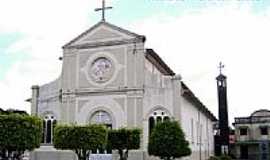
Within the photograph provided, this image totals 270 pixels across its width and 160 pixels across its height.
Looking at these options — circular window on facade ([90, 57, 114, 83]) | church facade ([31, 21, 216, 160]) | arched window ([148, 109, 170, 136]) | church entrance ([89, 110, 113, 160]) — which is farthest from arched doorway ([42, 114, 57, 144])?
arched window ([148, 109, 170, 136])

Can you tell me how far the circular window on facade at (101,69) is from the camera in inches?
1394

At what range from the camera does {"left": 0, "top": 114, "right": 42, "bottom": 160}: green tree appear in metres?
24.0

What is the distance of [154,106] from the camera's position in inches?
1337

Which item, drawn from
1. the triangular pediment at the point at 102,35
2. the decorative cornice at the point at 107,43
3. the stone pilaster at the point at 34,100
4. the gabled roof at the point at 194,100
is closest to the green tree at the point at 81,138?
the decorative cornice at the point at 107,43

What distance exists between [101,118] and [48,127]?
4.67 m

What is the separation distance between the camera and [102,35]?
119ft

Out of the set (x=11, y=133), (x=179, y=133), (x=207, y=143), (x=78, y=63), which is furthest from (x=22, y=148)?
(x=207, y=143)

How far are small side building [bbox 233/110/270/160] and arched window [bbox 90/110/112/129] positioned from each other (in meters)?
37.9

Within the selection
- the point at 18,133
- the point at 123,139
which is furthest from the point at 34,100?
the point at 18,133

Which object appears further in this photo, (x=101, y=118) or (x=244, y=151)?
(x=244, y=151)

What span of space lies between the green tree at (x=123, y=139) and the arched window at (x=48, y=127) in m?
7.88

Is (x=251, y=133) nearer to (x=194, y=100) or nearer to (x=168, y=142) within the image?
(x=194, y=100)

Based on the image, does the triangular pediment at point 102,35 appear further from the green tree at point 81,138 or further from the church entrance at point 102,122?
the green tree at point 81,138

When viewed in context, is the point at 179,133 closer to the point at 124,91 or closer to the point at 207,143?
the point at 124,91
